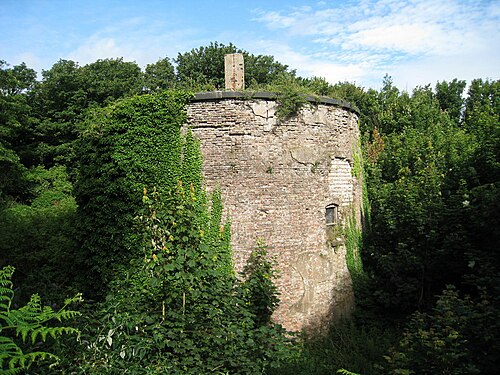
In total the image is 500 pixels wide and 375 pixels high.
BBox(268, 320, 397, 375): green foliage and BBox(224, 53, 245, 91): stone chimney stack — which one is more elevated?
BBox(224, 53, 245, 91): stone chimney stack

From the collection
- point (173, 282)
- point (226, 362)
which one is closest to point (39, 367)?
point (173, 282)

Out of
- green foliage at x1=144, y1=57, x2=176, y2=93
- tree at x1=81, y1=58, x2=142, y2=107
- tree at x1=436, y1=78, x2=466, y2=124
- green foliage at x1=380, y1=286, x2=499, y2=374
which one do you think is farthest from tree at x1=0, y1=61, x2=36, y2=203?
tree at x1=436, y1=78, x2=466, y2=124

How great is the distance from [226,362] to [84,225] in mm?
6455

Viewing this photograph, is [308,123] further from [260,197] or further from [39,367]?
[39,367]

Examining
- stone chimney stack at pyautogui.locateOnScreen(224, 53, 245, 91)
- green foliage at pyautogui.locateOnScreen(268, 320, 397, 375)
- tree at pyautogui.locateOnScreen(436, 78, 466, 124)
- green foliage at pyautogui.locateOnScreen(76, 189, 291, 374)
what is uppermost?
tree at pyautogui.locateOnScreen(436, 78, 466, 124)

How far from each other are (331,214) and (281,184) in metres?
2.05

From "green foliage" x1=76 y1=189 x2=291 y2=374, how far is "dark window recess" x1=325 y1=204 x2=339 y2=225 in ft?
18.5

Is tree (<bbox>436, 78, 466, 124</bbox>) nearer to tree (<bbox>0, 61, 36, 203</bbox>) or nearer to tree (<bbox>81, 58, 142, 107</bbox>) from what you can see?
tree (<bbox>81, 58, 142, 107</bbox>)

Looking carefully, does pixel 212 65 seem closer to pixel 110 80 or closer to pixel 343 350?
pixel 110 80

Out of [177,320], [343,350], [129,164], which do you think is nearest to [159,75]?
[129,164]

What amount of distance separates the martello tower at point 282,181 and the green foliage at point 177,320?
411cm

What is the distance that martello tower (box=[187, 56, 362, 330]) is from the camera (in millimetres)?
9555

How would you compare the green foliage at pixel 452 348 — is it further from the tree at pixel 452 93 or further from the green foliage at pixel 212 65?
the tree at pixel 452 93

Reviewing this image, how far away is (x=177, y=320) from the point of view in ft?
16.4
